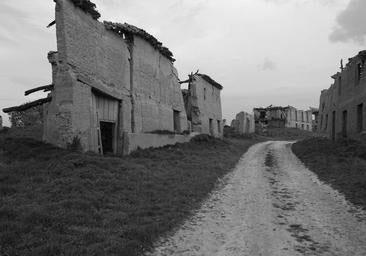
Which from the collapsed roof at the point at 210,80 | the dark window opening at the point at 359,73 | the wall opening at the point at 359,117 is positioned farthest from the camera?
the collapsed roof at the point at 210,80

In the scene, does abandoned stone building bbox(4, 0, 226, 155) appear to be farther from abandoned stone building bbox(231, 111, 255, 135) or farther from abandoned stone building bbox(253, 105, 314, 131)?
abandoned stone building bbox(253, 105, 314, 131)

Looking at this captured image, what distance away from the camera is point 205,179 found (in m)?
11.6

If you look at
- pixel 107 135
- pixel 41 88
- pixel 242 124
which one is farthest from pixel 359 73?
pixel 242 124

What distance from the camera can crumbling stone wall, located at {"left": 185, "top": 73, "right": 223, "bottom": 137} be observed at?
84.3ft

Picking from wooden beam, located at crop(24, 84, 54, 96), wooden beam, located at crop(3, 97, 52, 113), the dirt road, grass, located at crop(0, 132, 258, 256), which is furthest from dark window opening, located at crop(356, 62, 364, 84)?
wooden beam, located at crop(3, 97, 52, 113)

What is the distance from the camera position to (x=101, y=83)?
13328mm

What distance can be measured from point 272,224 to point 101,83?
8280 millimetres

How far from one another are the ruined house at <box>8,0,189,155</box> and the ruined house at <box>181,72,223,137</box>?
541 cm

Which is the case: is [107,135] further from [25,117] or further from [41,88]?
[25,117]

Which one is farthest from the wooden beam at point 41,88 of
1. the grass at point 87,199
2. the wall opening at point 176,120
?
the wall opening at point 176,120

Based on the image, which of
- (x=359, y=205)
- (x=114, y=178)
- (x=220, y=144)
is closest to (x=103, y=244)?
(x=114, y=178)

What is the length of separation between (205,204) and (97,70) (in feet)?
21.6

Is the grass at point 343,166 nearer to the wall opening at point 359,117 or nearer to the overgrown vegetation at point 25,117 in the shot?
the wall opening at point 359,117

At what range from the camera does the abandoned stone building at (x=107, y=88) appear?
11477 mm
